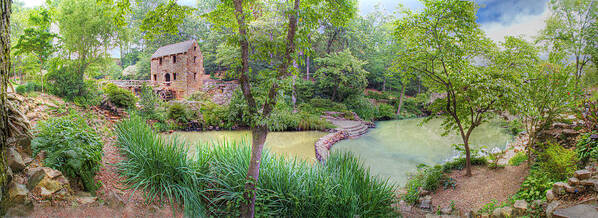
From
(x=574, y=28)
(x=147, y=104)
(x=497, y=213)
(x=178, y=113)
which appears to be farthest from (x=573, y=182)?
(x=178, y=113)

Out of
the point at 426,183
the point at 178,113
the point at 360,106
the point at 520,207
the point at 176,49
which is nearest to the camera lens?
the point at 520,207

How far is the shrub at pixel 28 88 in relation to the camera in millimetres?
4438

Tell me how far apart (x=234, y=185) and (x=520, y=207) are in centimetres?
325

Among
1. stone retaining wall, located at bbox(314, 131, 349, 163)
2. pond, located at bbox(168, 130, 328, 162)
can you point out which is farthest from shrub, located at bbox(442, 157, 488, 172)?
pond, located at bbox(168, 130, 328, 162)

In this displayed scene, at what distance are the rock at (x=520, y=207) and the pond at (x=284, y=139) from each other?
3940 mm

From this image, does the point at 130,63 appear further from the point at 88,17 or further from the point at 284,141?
the point at 284,141

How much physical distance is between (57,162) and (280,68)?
2.20 m

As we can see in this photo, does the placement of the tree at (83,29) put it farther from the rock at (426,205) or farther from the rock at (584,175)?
the rock at (584,175)

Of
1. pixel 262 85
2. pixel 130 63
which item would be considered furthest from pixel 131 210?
pixel 130 63

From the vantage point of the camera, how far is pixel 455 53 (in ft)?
13.3

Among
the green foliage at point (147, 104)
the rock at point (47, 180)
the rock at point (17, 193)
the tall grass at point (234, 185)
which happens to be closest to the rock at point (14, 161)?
the rock at point (47, 180)

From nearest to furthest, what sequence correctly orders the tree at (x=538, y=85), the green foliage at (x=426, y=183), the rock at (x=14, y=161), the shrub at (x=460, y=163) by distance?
the rock at (x=14, y=161)
the tree at (x=538, y=85)
the green foliage at (x=426, y=183)
the shrub at (x=460, y=163)

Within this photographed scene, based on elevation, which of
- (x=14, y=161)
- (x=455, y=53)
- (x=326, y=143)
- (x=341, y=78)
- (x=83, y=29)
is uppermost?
(x=83, y=29)

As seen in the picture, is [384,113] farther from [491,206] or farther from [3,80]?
[3,80]
